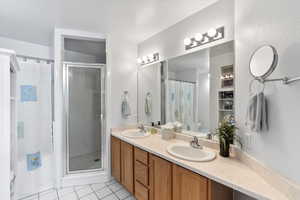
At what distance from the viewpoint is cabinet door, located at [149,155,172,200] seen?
146cm

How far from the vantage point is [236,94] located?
1.48m

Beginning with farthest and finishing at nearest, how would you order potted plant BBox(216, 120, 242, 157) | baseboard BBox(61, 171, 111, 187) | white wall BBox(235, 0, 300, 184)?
1. baseboard BBox(61, 171, 111, 187)
2. potted plant BBox(216, 120, 242, 157)
3. white wall BBox(235, 0, 300, 184)

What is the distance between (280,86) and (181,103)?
4.39 ft

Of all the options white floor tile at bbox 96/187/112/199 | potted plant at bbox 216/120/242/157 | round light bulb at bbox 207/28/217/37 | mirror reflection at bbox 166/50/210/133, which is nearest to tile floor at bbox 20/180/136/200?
white floor tile at bbox 96/187/112/199

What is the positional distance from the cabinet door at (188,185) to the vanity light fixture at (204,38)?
1476 mm

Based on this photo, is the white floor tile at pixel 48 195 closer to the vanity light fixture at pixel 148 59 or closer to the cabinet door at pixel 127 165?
the cabinet door at pixel 127 165

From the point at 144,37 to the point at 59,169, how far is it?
105 inches

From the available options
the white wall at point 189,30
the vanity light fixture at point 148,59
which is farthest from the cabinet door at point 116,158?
the white wall at point 189,30

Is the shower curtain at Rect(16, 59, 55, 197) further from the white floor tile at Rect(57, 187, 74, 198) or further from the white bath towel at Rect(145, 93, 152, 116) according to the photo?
the white bath towel at Rect(145, 93, 152, 116)

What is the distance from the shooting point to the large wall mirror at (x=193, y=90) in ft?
5.42

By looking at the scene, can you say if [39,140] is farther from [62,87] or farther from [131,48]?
[131,48]

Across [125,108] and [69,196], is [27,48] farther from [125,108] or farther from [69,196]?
[69,196]

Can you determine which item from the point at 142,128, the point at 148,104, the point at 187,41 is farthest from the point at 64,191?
the point at 187,41

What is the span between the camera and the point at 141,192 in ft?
6.05
